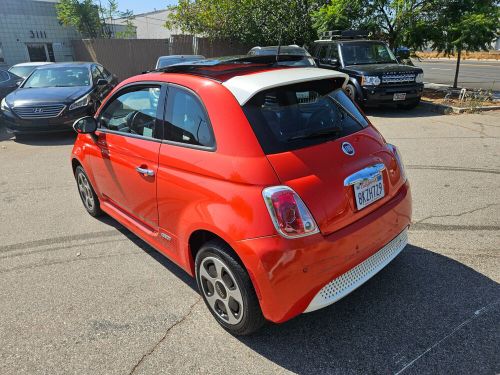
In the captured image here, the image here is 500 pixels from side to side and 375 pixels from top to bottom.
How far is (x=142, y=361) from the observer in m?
2.62

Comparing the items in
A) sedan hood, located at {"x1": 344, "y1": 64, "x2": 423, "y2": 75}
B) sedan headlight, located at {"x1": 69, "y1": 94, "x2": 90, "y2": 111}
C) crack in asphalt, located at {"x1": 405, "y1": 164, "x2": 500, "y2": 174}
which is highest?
sedan hood, located at {"x1": 344, "y1": 64, "x2": 423, "y2": 75}

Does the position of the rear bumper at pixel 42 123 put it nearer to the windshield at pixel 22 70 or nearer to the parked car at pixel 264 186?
the windshield at pixel 22 70

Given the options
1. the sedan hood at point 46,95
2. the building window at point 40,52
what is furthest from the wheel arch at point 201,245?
the building window at point 40,52

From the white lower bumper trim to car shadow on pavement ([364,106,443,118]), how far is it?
8150mm

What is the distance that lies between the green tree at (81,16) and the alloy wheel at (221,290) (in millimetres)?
25066

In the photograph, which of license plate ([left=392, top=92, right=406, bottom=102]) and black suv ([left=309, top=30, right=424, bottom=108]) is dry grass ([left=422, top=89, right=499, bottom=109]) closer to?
black suv ([left=309, top=30, right=424, bottom=108])

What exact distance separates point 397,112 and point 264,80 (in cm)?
905

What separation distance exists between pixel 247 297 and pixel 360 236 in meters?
0.83

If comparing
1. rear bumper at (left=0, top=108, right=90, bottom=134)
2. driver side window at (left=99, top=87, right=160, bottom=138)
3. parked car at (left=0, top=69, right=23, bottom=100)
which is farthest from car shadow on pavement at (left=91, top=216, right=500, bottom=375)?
parked car at (left=0, top=69, right=23, bottom=100)

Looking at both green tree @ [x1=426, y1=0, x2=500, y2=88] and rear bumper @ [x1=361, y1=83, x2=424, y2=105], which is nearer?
rear bumper @ [x1=361, y1=83, x2=424, y2=105]

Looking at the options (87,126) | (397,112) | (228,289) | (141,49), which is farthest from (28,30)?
(228,289)

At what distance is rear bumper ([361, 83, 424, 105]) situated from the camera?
9930 millimetres

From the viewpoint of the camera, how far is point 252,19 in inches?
733

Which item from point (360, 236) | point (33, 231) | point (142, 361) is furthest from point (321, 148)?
point (33, 231)
